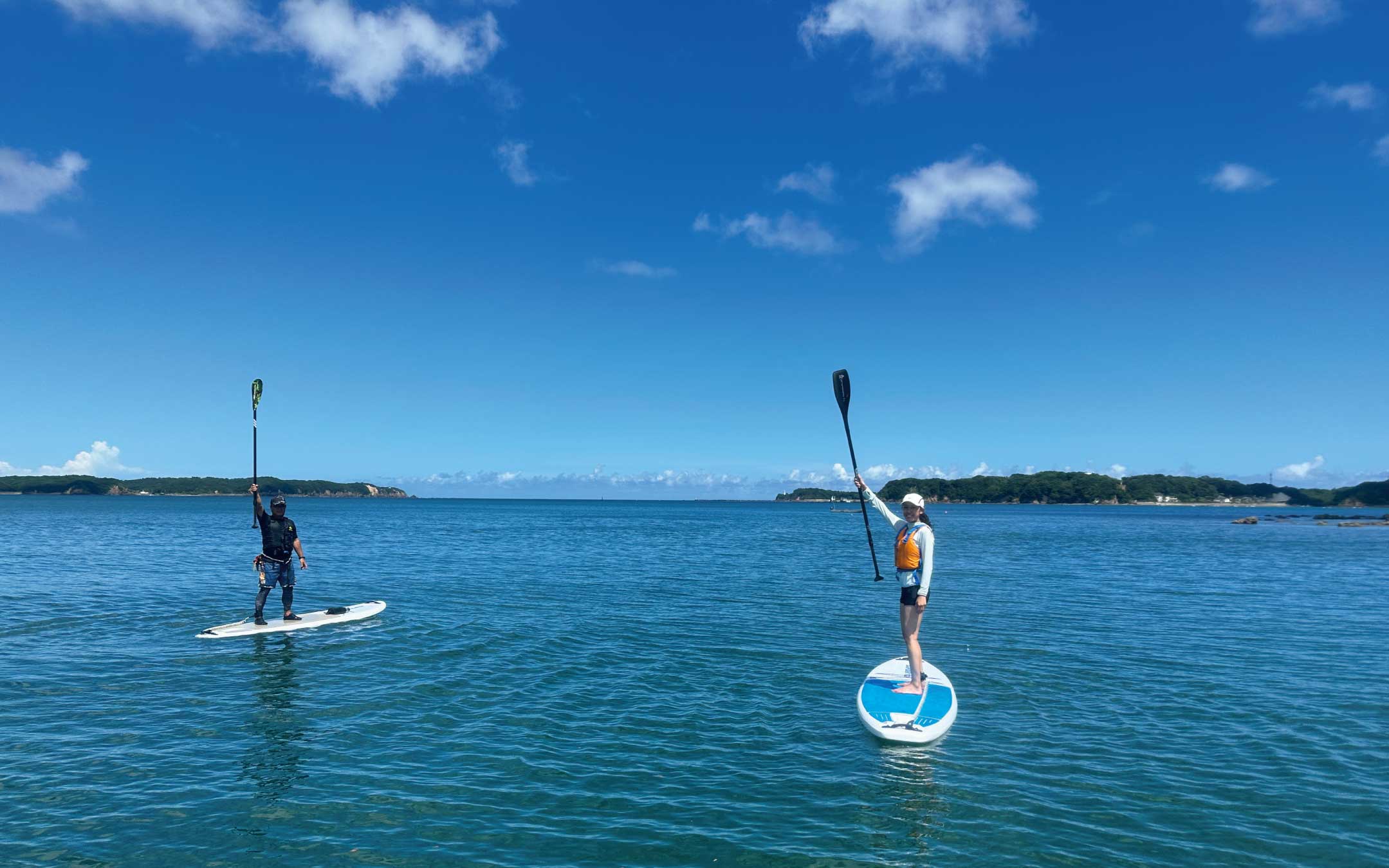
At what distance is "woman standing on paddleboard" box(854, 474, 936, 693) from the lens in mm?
13477

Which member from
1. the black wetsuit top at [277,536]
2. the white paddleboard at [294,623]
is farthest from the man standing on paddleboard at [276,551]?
the white paddleboard at [294,623]

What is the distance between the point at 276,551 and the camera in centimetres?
2136

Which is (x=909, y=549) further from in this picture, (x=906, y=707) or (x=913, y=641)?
(x=906, y=707)

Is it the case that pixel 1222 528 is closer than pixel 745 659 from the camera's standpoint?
No

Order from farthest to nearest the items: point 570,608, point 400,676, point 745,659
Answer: point 570,608 < point 745,659 < point 400,676

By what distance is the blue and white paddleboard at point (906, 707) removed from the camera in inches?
515

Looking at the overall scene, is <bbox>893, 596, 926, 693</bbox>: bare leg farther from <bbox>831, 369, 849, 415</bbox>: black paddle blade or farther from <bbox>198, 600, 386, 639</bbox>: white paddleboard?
<bbox>198, 600, 386, 639</bbox>: white paddleboard

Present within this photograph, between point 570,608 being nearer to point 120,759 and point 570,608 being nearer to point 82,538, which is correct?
point 120,759

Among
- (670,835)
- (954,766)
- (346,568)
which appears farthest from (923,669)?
(346,568)

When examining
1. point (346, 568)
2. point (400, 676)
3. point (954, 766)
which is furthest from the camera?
point (346, 568)

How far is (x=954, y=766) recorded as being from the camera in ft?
39.7

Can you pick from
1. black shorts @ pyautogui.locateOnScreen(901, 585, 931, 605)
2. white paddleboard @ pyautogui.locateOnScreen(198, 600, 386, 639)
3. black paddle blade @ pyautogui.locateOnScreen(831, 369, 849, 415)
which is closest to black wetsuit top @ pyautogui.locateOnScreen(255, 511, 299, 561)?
white paddleboard @ pyautogui.locateOnScreen(198, 600, 386, 639)

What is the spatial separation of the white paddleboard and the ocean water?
528mm

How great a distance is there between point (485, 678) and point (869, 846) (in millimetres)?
10695
